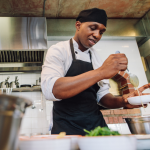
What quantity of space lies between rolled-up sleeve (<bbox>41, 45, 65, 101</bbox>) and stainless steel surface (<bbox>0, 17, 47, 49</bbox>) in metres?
1.83

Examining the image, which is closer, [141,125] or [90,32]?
[141,125]

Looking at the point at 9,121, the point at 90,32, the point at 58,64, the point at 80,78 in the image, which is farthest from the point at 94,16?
the point at 9,121

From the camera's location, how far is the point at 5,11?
11.1 feet

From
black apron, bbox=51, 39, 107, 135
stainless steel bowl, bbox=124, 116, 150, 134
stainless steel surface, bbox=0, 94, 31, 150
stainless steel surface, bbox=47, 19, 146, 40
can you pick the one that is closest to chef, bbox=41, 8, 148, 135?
black apron, bbox=51, 39, 107, 135

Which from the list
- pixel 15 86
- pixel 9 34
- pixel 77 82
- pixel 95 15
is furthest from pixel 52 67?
pixel 15 86

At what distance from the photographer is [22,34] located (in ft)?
9.71

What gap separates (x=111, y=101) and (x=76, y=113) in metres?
0.38

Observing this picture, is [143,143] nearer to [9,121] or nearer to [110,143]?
[110,143]

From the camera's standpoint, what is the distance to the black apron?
3.22 ft

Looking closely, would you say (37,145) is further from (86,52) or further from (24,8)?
(24,8)

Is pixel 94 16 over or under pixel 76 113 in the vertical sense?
over

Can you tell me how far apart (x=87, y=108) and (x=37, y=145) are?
75 centimetres

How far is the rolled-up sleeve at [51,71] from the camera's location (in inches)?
36.1

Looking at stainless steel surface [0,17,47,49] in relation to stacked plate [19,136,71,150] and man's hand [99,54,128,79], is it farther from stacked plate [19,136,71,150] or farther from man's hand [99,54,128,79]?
stacked plate [19,136,71,150]
